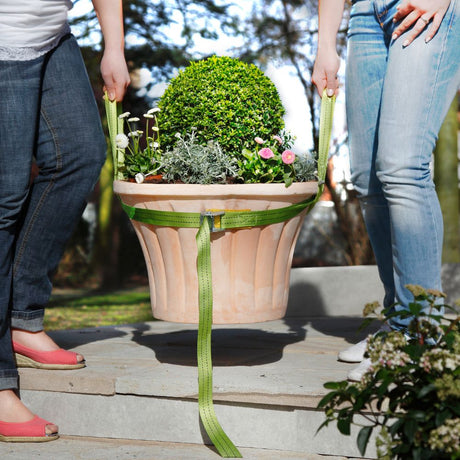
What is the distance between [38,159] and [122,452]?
3.42ft

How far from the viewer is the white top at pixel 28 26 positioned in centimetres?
230

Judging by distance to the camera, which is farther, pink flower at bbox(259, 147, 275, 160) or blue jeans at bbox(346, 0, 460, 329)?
pink flower at bbox(259, 147, 275, 160)

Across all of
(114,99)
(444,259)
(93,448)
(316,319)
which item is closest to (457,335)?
(93,448)

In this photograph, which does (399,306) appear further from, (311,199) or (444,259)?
(444,259)

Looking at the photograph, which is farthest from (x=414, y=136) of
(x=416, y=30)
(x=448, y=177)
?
(x=448, y=177)

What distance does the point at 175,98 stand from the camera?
102 inches

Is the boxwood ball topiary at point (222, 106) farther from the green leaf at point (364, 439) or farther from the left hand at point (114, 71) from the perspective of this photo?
the green leaf at point (364, 439)

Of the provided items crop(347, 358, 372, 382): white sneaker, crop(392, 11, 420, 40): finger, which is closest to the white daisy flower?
crop(392, 11, 420, 40): finger

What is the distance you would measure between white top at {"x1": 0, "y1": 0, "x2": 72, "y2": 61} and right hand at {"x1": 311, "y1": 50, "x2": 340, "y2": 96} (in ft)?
2.89

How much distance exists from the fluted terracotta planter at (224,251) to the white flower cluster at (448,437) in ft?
3.15

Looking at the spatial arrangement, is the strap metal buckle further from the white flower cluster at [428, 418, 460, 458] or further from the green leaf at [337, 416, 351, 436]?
the white flower cluster at [428, 418, 460, 458]

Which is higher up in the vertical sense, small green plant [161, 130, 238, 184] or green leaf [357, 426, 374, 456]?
small green plant [161, 130, 238, 184]

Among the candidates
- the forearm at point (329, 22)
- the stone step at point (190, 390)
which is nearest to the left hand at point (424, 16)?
the forearm at point (329, 22)

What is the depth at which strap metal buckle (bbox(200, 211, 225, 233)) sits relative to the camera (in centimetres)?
229
